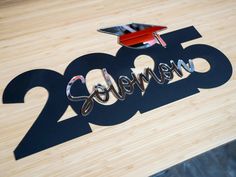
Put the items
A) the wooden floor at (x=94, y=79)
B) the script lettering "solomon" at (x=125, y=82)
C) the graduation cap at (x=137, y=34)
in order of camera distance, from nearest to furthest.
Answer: the wooden floor at (x=94, y=79) < the script lettering "solomon" at (x=125, y=82) < the graduation cap at (x=137, y=34)

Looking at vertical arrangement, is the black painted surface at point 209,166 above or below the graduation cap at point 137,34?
below

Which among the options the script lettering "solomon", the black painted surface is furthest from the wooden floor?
the script lettering "solomon"

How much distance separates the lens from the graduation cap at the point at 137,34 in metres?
2.69

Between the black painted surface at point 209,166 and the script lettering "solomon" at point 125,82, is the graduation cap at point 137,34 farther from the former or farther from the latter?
the black painted surface at point 209,166

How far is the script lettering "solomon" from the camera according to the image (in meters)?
2.26

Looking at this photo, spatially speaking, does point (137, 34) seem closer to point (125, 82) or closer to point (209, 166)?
point (125, 82)

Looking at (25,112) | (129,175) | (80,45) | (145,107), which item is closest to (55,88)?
(25,112)

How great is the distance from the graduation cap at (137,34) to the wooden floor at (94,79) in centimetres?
8

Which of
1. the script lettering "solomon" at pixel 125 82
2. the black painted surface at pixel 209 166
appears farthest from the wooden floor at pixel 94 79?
the script lettering "solomon" at pixel 125 82

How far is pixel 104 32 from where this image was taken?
2771 mm

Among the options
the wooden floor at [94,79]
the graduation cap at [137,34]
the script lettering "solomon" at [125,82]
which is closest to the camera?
the wooden floor at [94,79]

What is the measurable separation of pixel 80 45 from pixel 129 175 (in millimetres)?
1269

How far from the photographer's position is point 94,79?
94.1 inches

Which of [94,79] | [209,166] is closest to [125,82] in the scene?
[94,79]
